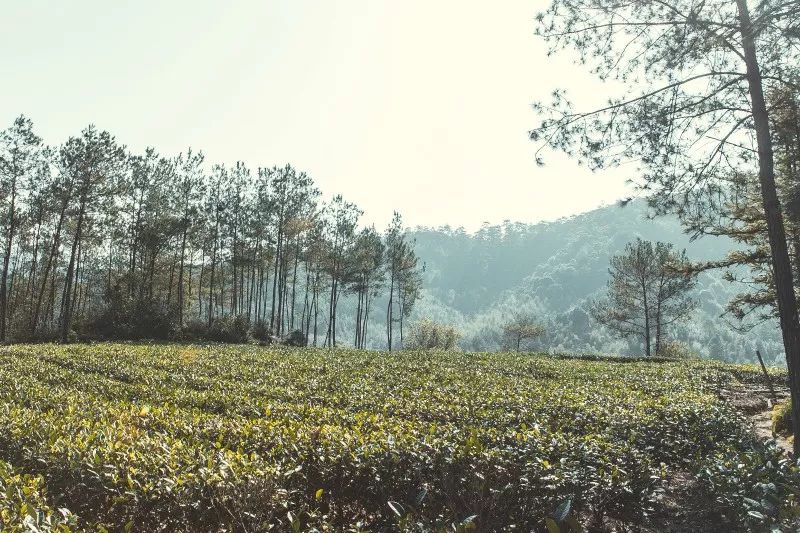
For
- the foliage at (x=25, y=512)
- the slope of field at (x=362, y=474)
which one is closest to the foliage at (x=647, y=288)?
the slope of field at (x=362, y=474)

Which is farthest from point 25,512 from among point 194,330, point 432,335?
point 432,335

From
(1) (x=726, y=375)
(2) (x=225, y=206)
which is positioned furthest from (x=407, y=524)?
(2) (x=225, y=206)

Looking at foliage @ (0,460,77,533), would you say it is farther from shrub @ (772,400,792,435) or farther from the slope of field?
shrub @ (772,400,792,435)

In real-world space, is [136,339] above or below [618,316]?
below

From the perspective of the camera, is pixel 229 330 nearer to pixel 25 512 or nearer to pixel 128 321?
pixel 128 321

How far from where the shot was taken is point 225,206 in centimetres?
4409

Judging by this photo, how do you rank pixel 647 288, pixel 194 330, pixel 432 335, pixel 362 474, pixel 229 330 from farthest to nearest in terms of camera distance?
1. pixel 432 335
2. pixel 647 288
3. pixel 194 330
4. pixel 229 330
5. pixel 362 474

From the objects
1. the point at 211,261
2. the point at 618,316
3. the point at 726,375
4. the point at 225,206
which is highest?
the point at 225,206

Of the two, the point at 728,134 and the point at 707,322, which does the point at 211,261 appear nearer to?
the point at 728,134

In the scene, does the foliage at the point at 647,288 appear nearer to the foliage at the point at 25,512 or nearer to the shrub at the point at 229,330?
the shrub at the point at 229,330

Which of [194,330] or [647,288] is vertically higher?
[647,288]

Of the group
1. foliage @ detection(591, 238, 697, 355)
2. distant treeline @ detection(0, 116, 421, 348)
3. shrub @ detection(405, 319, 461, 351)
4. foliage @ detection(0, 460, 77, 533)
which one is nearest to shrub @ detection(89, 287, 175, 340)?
distant treeline @ detection(0, 116, 421, 348)

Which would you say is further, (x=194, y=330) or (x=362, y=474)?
(x=194, y=330)

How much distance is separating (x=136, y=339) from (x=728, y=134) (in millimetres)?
35342
